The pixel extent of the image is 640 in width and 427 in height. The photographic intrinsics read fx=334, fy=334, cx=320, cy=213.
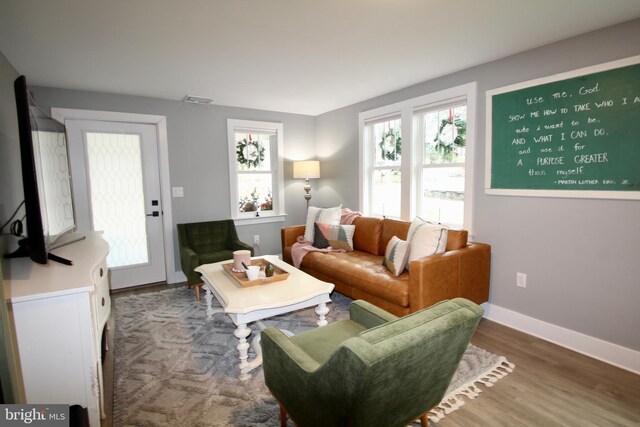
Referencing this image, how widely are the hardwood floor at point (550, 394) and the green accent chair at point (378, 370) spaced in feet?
1.94

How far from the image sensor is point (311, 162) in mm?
4820

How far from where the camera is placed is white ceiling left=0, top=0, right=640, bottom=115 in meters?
1.95

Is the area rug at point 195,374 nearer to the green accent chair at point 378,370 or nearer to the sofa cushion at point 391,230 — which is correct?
the green accent chair at point 378,370

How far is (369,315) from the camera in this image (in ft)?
6.17

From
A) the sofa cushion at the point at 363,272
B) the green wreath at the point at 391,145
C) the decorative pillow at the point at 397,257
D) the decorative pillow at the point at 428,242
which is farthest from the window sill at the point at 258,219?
the decorative pillow at the point at 428,242

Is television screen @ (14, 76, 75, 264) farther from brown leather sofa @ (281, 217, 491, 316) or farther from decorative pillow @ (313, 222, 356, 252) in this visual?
decorative pillow @ (313, 222, 356, 252)

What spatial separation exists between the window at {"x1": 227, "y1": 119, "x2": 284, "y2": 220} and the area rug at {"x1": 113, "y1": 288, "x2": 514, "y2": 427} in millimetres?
1900

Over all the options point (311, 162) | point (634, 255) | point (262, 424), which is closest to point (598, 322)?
point (634, 255)

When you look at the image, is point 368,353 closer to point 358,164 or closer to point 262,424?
point 262,424

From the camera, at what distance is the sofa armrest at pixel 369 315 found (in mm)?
1806

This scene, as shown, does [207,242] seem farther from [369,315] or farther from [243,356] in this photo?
[369,315]

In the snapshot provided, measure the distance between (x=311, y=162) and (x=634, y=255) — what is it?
3559mm

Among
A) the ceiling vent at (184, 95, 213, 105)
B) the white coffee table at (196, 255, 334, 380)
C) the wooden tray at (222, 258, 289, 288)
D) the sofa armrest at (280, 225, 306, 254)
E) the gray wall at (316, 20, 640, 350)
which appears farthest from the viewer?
the sofa armrest at (280, 225, 306, 254)

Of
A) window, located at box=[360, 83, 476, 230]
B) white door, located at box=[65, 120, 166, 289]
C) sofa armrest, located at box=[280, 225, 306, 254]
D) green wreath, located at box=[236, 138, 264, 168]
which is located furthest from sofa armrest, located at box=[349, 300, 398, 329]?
green wreath, located at box=[236, 138, 264, 168]
